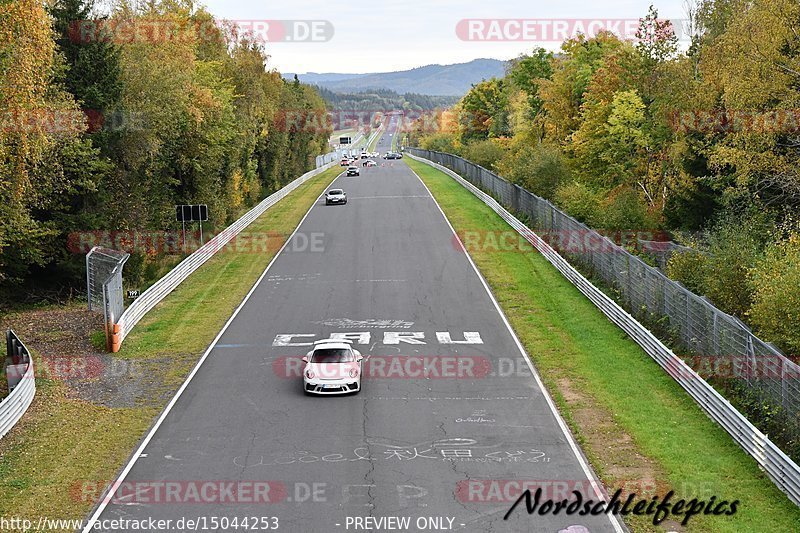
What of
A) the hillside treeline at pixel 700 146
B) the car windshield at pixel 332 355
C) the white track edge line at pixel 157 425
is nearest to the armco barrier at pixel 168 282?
the white track edge line at pixel 157 425

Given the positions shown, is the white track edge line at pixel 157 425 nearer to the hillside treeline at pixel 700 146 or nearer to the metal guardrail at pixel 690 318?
the metal guardrail at pixel 690 318

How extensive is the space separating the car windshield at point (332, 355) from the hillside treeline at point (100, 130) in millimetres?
11562

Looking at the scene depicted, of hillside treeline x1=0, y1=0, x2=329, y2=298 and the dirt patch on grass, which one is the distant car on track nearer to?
hillside treeline x1=0, y1=0, x2=329, y2=298

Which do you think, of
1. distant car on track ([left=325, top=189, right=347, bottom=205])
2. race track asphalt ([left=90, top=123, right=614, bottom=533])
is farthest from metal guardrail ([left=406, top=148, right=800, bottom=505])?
distant car on track ([left=325, top=189, right=347, bottom=205])

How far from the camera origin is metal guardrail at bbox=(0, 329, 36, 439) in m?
22.4

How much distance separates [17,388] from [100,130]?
21.8 metres

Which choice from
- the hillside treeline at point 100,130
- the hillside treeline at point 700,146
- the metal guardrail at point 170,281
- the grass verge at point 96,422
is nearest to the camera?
the grass verge at point 96,422

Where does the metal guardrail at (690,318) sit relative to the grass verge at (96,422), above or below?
above

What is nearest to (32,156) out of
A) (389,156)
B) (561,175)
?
(561,175)

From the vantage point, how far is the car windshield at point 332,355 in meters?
25.5

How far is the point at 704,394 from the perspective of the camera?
23531 mm

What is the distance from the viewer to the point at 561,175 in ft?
209

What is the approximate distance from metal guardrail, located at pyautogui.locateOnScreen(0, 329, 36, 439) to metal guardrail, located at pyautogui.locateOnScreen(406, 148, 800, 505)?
17787 millimetres

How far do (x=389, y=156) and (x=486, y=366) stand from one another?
378 feet
